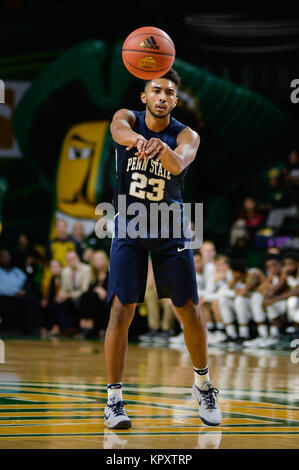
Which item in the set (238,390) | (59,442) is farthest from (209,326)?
(59,442)

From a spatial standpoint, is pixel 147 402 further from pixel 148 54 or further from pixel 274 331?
pixel 274 331

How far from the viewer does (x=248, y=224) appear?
14.4 m

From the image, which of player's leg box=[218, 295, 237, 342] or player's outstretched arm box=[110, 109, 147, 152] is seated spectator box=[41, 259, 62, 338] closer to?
player's leg box=[218, 295, 237, 342]

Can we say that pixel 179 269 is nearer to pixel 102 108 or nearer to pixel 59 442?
pixel 59 442

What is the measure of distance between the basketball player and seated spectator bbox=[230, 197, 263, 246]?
884 cm

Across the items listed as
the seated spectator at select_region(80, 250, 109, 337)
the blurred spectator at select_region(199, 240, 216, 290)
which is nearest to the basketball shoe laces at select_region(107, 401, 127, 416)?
the blurred spectator at select_region(199, 240, 216, 290)

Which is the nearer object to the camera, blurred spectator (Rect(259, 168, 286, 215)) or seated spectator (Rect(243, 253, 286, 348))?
seated spectator (Rect(243, 253, 286, 348))

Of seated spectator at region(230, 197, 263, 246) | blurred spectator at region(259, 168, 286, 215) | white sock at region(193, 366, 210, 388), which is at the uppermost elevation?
blurred spectator at region(259, 168, 286, 215)

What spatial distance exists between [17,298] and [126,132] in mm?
8638

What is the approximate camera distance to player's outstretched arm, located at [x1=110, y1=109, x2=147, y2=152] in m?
4.58

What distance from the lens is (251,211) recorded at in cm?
1451

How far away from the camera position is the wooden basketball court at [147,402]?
4.16 meters

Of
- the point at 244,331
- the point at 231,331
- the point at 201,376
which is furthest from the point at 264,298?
the point at 201,376

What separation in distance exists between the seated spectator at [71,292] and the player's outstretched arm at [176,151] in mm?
7781
